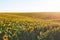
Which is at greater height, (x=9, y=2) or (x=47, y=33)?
(x=9, y=2)

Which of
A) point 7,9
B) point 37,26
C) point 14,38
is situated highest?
point 7,9

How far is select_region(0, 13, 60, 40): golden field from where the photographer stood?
2.09 meters

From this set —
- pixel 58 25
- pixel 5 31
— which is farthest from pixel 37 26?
pixel 5 31

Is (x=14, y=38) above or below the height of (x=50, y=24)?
below

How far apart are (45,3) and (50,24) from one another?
264mm

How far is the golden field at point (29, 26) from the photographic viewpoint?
2090mm

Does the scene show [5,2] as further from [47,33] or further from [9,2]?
[47,33]

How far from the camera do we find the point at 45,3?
2146mm

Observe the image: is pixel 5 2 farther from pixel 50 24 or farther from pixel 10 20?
pixel 50 24

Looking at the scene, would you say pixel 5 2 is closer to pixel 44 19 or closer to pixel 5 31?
pixel 5 31

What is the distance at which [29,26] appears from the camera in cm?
211

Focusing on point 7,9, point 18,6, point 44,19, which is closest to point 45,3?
point 44,19

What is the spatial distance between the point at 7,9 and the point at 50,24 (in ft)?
1.82

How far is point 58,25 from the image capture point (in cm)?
212
